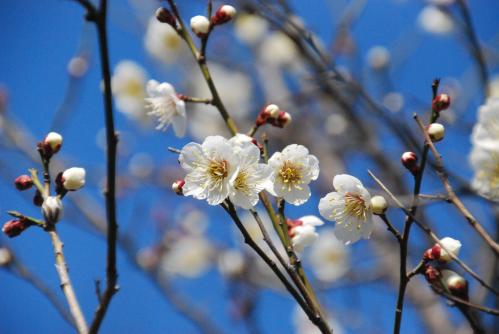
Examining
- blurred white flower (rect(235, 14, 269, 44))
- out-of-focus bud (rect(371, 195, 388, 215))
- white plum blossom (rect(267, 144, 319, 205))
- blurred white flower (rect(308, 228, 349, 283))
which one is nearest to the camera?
out-of-focus bud (rect(371, 195, 388, 215))

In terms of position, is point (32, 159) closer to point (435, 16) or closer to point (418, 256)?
point (418, 256)

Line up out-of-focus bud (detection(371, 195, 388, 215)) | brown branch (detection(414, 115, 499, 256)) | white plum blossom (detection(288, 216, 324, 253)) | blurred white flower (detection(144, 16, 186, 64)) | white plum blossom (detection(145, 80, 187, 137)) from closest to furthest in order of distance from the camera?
brown branch (detection(414, 115, 499, 256))
out-of-focus bud (detection(371, 195, 388, 215))
white plum blossom (detection(288, 216, 324, 253))
white plum blossom (detection(145, 80, 187, 137))
blurred white flower (detection(144, 16, 186, 64))

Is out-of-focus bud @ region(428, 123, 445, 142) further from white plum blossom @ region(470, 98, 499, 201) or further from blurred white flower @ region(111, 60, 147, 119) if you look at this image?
blurred white flower @ region(111, 60, 147, 119)

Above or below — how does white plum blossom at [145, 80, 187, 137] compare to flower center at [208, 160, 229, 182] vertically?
above

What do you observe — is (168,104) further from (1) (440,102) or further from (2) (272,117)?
(1) (440,102)

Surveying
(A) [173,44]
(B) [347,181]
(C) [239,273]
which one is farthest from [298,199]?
(A) [173,44]

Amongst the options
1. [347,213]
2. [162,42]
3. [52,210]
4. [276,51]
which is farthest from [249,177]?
[276,51]

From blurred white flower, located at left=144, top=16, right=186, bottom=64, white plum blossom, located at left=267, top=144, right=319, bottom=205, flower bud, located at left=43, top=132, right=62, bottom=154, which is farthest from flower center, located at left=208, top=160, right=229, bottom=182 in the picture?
blurred white flower, located at left=144, top=16, right=186, bottom=64

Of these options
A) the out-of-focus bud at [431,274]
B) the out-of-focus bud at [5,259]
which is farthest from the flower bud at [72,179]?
the out-of-focus bud at [431,274]
